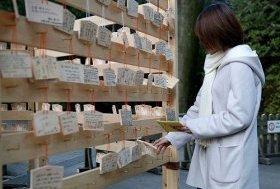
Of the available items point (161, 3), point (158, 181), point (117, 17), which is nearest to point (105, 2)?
point (117, 17)

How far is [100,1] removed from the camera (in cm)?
237

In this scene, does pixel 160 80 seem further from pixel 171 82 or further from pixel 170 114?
pixel 170 114

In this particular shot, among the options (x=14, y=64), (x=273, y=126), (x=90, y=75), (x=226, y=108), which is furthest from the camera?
(x=273, y=126)

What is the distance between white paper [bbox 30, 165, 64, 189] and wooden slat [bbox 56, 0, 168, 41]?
76 cm

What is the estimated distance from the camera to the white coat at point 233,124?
2359 millimetres

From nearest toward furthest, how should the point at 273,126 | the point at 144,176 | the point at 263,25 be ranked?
the point at 144,176 → the point at 273,126 → the point at 263,25

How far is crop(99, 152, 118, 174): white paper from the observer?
7.65 feet

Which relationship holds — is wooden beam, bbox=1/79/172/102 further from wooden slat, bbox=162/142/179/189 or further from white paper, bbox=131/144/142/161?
wooden slat, bbox=162/142/179/189

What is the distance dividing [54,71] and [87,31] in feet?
1.34

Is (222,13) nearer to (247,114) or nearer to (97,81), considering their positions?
(247,114)

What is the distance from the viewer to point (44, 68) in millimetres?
1779

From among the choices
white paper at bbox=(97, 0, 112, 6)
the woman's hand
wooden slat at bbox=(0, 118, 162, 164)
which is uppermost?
white paper at bbox=(97, 0, 112, 6)

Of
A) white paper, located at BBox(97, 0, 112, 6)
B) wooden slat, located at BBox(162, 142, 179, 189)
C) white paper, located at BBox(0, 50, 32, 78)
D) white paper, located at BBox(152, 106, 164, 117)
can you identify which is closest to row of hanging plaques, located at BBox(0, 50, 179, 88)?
white paper, located at BBox(0, 50, 32, 78)

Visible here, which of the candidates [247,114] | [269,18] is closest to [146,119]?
[247,114]
